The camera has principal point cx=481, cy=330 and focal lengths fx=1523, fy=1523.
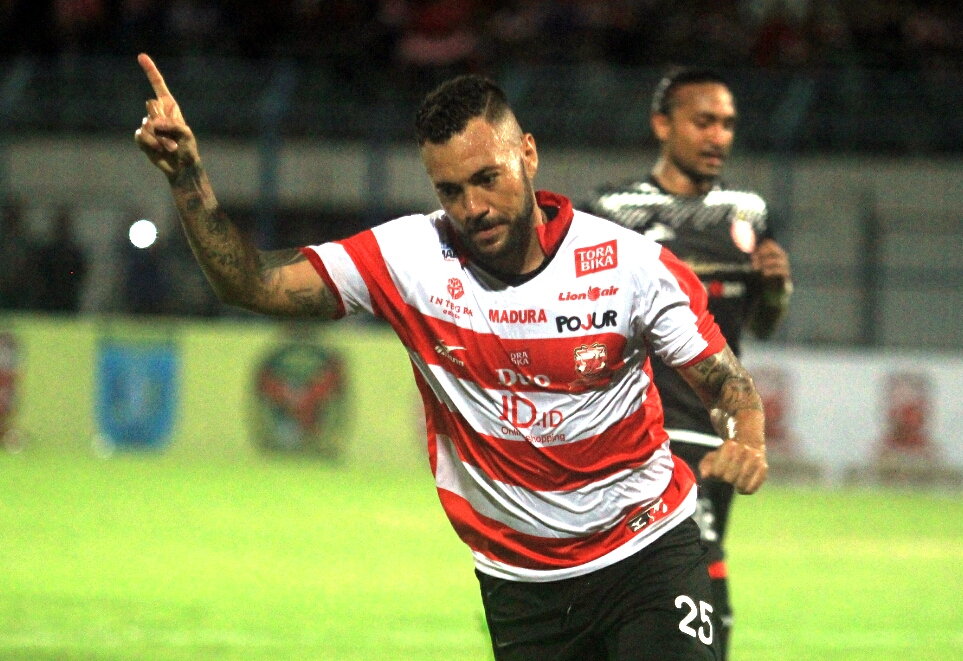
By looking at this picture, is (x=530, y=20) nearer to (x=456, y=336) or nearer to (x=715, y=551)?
(x=715, y=551)

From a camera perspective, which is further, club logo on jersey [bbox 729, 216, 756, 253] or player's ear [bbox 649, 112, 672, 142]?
player's ear [bbox 649, 112, 672, 142]

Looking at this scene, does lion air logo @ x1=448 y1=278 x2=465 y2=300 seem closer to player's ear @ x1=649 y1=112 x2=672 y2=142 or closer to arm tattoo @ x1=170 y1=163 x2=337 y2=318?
arm tattoo @ x1=170 y1=163 x2=337 y2=318

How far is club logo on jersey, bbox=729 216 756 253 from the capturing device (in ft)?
18.9

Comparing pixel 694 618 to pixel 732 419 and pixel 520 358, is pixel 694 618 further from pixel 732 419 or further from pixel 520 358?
pixel 520 358

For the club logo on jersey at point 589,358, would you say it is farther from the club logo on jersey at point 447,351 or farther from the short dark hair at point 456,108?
the short dark hair at point 456,108

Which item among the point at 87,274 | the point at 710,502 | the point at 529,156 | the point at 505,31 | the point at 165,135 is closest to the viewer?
the point at 165,135

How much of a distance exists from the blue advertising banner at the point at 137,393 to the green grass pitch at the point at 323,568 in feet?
1.07

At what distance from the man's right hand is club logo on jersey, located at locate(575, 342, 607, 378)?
103 centimetres

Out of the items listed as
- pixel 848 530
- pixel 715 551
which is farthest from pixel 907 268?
pixel 715 551

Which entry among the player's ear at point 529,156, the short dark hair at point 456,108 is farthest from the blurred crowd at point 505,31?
the short dark hair at point 456,108

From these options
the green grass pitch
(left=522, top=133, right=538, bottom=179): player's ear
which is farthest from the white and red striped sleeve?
the green grass pitch

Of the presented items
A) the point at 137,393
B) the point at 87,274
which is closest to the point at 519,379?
the point at 137,393

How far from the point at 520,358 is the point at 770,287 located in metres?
2.24

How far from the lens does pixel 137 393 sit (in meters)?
14.5
